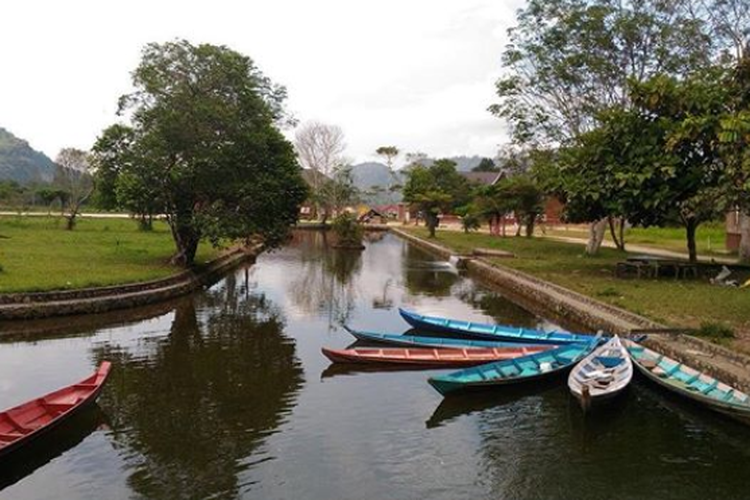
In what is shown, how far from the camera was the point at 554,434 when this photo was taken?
11.8 meters

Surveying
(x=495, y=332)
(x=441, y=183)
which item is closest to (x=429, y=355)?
(x=495, y=332)

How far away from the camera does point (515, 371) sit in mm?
14336

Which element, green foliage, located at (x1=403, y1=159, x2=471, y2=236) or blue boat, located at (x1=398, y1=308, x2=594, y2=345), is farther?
green foliage, located at (x1=403, y1=159, x2=471, y2=236)

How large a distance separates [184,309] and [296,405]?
1245 centimetres

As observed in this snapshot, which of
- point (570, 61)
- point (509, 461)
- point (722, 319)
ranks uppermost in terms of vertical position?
point (570, 61)

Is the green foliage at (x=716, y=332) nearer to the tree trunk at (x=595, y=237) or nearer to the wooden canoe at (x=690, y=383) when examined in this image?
the wooden canoe at (x=690, y=383)

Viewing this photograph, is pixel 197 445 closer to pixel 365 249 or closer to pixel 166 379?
pixel 166 379

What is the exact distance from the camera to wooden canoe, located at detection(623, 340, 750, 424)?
11.6 m

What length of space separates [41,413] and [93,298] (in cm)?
1174

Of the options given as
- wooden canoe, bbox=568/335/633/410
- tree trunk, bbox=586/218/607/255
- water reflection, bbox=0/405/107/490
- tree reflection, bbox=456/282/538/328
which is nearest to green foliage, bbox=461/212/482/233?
tree trunk, bbox=586/218/607/255

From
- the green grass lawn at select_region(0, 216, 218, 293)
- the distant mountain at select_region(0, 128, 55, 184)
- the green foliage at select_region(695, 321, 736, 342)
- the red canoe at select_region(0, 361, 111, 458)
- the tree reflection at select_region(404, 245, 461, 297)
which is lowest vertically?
the tree reflection at select_region(404, 245, 461, 297)

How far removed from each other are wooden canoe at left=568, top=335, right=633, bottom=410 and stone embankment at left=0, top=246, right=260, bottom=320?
1645 centimetres

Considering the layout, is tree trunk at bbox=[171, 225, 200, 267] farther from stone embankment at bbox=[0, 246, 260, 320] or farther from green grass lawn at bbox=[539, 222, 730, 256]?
green grass lawn at bbox=[539, 222, 730, 256]

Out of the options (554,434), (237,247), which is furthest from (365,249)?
(554,434)
